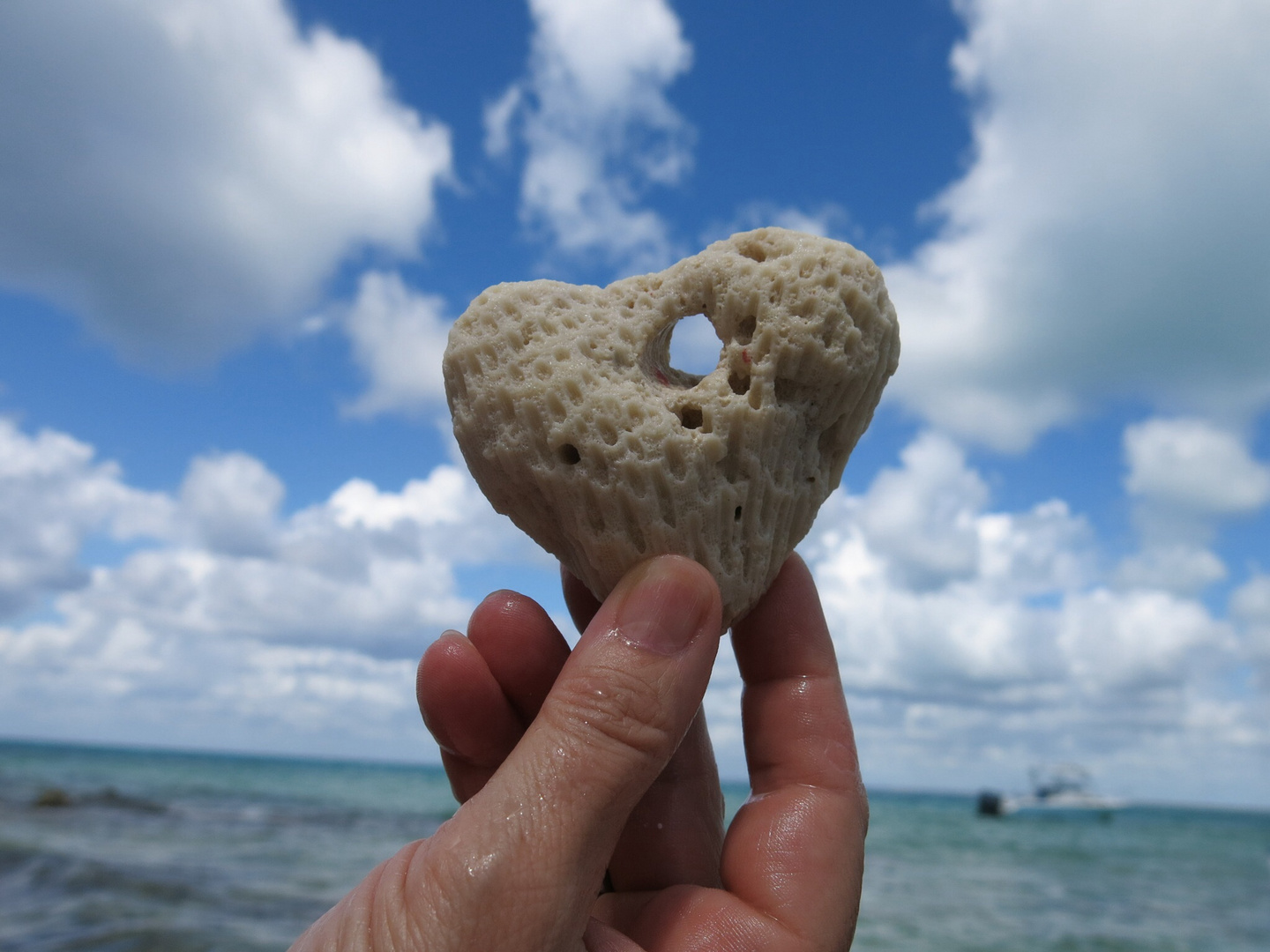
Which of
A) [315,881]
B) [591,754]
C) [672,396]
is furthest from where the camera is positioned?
[315,881]

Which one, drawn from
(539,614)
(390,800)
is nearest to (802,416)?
(539,614)

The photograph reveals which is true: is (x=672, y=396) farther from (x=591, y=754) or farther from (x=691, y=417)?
(x=591, y=754)

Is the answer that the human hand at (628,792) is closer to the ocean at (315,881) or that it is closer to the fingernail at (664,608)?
the fingernail at (664,608)

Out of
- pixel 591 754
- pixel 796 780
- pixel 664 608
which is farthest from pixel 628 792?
pixel 796 780

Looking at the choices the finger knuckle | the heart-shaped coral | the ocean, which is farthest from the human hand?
the ocean

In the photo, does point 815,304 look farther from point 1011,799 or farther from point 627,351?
point 1011,799

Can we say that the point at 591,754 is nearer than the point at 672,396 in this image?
Yes

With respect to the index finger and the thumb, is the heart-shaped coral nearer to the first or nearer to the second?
the thumb
